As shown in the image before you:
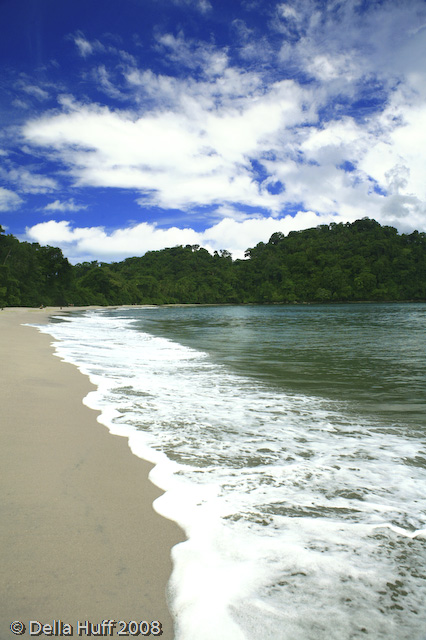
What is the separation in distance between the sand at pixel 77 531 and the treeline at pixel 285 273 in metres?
83.6

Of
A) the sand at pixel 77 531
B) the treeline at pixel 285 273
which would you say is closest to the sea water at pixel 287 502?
the sand at pixel 77 531

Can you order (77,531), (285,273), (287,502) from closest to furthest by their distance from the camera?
(77,531)
(287,502)
(285,273)

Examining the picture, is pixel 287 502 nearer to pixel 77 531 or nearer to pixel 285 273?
pixel 77 531

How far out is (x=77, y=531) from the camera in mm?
2127

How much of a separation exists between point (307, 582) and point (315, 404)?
393cm

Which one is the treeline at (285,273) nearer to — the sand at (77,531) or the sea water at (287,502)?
the sea water at (287,502)

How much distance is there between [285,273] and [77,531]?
145 meters

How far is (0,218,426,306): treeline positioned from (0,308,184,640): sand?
8357cm

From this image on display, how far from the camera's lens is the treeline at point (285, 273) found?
386 feet

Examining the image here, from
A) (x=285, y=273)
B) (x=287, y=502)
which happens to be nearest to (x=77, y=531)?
(x=287, y=502)

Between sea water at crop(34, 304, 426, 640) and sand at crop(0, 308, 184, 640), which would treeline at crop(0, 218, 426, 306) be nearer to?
sea water at crop(34, 304, 426, 640)

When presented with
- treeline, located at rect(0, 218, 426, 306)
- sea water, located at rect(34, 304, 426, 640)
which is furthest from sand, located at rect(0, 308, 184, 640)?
treeline, located at rect(0, 218, 426, 306)

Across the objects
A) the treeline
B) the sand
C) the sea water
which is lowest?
the sea water

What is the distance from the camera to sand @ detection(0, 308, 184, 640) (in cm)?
161
